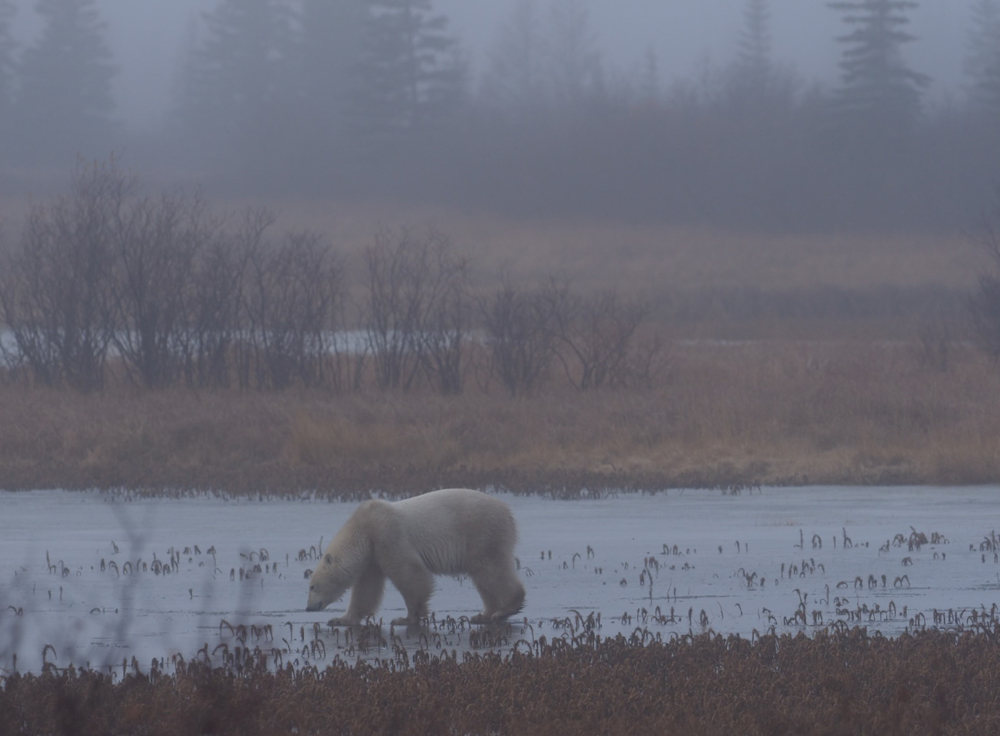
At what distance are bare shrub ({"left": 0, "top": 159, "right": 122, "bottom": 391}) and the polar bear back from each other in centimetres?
1657

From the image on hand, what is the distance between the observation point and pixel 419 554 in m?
Answer: 8.35

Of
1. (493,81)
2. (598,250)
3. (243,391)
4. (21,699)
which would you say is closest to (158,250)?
(243,391)

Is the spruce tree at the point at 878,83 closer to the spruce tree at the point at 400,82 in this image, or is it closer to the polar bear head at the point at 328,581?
the spruce tree at the point at 400,82

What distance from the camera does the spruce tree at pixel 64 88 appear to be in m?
68.6

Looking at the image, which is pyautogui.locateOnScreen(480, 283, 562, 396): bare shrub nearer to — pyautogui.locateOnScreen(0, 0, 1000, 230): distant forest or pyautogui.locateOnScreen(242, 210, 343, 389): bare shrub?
pyautogui.locateOnScreen(242, 210, 343, 389): bare shrub

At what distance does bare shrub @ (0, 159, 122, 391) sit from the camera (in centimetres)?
2389

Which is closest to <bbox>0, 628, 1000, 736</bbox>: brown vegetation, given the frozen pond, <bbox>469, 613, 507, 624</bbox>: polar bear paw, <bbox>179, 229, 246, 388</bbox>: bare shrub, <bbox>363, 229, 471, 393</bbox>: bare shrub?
the frozen pond

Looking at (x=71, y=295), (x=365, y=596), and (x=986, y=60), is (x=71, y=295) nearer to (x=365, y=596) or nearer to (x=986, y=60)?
(x=365, y=596)

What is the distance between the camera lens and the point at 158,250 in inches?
949

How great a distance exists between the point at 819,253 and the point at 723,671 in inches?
1896

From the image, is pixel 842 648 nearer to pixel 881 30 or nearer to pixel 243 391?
pixel 243 391

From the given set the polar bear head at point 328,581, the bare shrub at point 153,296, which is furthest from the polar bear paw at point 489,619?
the bare shrub at point 153,296

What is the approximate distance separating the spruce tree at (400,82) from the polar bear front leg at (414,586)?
5471cm

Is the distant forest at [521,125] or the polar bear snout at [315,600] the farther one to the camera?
the distant forest at [521,125]
